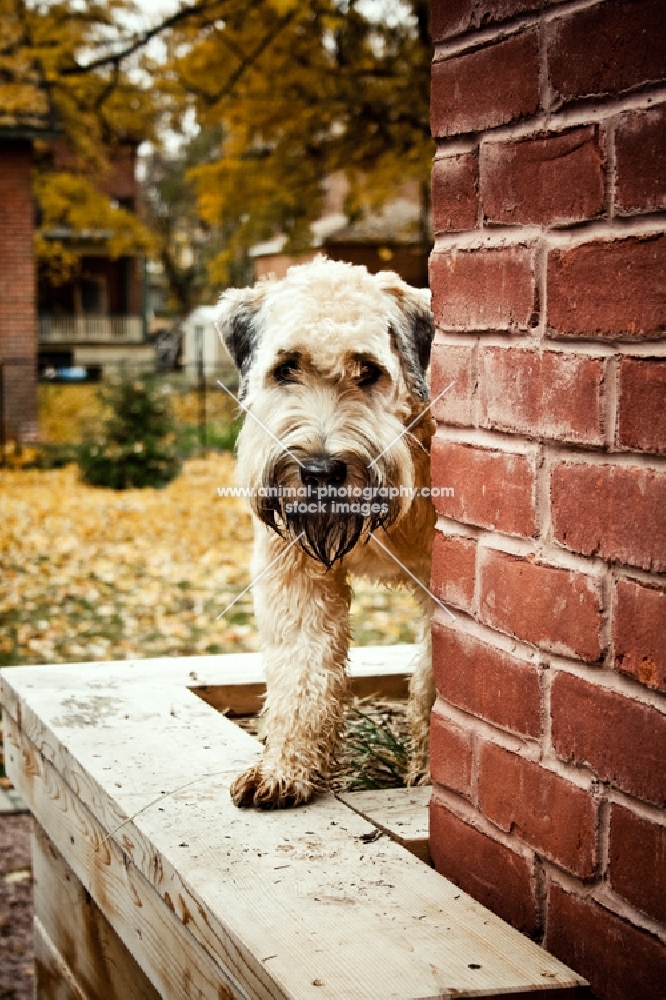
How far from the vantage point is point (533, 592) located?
1829 mm

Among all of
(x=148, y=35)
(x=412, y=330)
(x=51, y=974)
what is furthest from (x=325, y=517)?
(x=148, y=35)

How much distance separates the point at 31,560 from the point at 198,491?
15.1ft

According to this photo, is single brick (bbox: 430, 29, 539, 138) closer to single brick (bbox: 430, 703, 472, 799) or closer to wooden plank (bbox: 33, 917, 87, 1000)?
single brick (bbox: 430, 703, 472, 799)

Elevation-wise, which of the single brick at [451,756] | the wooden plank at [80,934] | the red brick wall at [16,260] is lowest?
the wooden plank at [80,934]

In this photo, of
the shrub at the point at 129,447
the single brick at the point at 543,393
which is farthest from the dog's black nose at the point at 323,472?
the shrub at the point at 129,447

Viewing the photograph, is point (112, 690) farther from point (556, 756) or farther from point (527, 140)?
point (527, 140)

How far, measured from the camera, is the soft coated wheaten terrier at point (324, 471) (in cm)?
272

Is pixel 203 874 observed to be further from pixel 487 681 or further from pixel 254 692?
pixel 254 692

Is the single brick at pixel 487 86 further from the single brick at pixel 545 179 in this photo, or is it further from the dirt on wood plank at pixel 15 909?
the dirt on wood plank at pixel 15 909

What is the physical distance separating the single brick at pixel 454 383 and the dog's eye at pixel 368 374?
76 cm

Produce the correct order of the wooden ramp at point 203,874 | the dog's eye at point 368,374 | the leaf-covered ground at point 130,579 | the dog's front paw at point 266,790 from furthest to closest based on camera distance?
the leaf-covered ground at point 130,579
the dog's eye at point 368,374
the dog's front paw at point 266,790
the wooden ramp at point 203,874

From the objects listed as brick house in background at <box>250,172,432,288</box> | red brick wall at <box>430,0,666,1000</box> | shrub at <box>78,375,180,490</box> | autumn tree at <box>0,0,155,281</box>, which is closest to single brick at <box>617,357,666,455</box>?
red brick wall at <box>430,0,666,1000</box>

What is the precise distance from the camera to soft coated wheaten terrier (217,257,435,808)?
272 centimetres

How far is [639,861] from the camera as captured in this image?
1598mm
